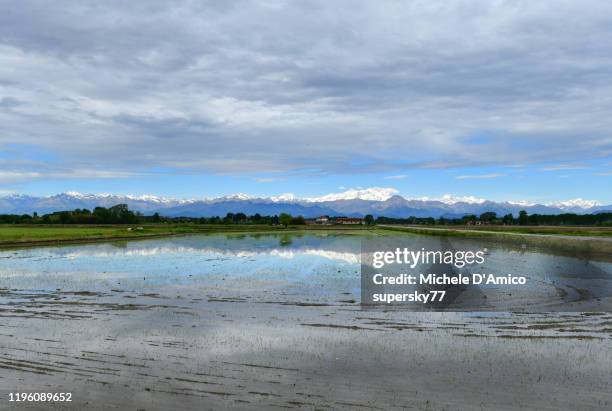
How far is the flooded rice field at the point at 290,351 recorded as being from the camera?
10.8m

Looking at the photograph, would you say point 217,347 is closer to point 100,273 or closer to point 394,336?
point 394,336

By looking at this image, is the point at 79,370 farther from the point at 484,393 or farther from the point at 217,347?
the point at 484,393

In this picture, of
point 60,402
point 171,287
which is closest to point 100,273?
point 171,287

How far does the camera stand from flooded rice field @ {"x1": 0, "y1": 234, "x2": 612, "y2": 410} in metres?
10.8

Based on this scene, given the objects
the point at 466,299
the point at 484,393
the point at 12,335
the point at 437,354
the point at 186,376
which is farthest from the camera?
the point at 466,299

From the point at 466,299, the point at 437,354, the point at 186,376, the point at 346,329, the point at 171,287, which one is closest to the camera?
the point at 186,376

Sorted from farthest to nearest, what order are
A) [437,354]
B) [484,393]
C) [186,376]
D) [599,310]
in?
[599,310], [437,354], [186,376], [484,393]

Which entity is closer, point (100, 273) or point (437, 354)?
point (437, 354)

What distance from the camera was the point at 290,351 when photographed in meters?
14.5

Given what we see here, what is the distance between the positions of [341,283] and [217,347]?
15.9 metres

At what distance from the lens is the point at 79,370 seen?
12.4 metres

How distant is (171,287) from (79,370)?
16.3m

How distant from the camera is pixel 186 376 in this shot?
12.0 meters

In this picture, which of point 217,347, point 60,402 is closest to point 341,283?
point 217,347
